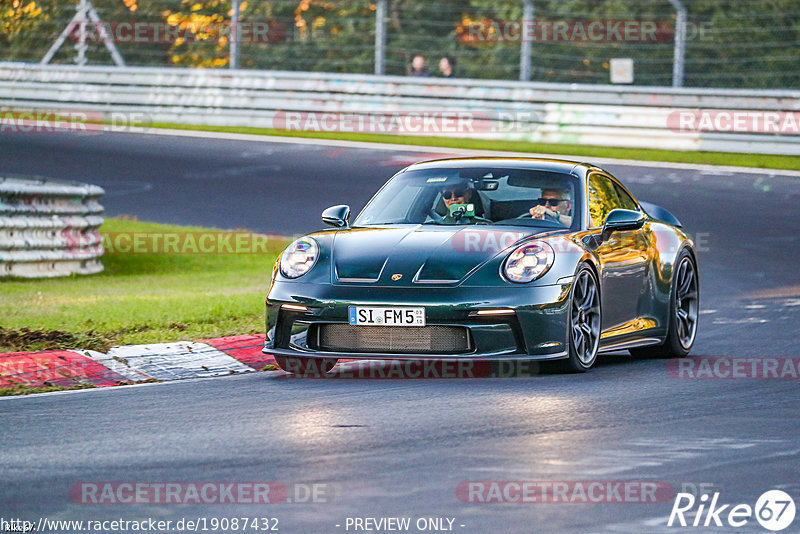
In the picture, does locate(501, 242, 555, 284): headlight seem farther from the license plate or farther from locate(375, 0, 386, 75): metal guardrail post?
locate(375, 0, 386, 75): metal guardrail post

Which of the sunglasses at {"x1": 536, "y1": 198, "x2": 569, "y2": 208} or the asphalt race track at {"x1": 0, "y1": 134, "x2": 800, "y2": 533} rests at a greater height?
the sunglasses at {"x1": 536, "y1": 198, "x2": 569, "y2": 208}

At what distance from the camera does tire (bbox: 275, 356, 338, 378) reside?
8900mm

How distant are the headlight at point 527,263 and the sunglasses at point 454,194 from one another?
1.01 m

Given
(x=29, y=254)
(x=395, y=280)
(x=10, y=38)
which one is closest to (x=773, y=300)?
(x=395, y=280)

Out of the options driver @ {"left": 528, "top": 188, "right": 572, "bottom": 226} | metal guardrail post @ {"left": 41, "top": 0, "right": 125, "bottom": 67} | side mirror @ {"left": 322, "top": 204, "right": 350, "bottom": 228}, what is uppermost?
metal guardrail post @ {"left": 41, "top": 0, "right": 125, "bottom": 67}

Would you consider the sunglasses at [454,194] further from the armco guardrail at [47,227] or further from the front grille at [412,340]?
the armco guardrail at [47,227]

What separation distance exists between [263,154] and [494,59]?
318 inches

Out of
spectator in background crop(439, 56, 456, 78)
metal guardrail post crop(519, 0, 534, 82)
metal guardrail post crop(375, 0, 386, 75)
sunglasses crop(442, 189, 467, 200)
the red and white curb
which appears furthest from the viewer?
spectator in background crop(439, 56, 456, 78)

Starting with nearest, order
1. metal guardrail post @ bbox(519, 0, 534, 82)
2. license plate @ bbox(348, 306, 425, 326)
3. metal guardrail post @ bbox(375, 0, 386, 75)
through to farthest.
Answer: license plate @ bbox(348, 306, 425, 326)
metal guardrail post @ bbox(519, 0, 534, 82)
metal guardrail post @ bbox(375, 0, 386, 75)

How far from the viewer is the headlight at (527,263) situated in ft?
27.2

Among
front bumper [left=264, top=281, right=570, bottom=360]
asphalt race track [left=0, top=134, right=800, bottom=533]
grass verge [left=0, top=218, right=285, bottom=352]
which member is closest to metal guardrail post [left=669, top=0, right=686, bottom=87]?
grass verge [left=0, top=218, right=285, bottom=352]

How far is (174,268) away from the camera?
A: 15562 millimetres

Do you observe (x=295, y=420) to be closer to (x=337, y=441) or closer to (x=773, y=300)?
(x=337, y=441)

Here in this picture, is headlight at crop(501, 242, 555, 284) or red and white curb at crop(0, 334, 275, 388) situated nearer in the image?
headlight at crop(501, 242, 555, 284)
